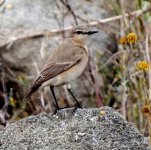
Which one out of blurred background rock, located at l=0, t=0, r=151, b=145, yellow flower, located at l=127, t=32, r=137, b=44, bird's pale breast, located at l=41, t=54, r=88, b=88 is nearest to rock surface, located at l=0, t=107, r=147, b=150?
bird's pale breast, located at l=41, t=54, r=88, b=88

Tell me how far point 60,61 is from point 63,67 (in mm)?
77

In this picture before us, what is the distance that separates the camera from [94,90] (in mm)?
10219

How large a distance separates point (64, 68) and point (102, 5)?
4855 mm

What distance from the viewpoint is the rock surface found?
5.52 metres

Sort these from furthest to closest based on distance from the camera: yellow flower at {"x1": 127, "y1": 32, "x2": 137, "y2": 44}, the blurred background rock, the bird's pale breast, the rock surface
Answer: the blurred background rock → the bird's pale breast → yellow flower at {"x1": 127, "y1": 32, "x2": 137, "y2": 44} → the rock surface

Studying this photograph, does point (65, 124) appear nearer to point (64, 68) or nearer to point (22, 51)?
point (64, 68)

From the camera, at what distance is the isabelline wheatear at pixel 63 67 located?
23.1 feet

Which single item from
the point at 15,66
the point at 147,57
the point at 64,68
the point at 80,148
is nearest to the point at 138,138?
Result: the point at 80,148

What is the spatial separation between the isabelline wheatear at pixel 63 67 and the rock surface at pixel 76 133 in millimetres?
1009

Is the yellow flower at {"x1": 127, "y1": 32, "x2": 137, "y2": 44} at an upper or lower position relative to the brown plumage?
upper

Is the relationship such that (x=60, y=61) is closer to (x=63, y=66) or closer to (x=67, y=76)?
(x=63, y=66)

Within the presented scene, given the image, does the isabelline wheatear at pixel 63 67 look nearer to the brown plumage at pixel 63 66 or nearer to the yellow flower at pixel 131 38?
the brown plumage at pixel 63 66

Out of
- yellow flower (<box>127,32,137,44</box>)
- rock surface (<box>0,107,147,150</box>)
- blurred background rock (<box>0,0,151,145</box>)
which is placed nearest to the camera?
rock surface (<box>0,107,147,150</box>)

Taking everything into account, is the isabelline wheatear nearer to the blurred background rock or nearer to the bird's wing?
the bird's wing
